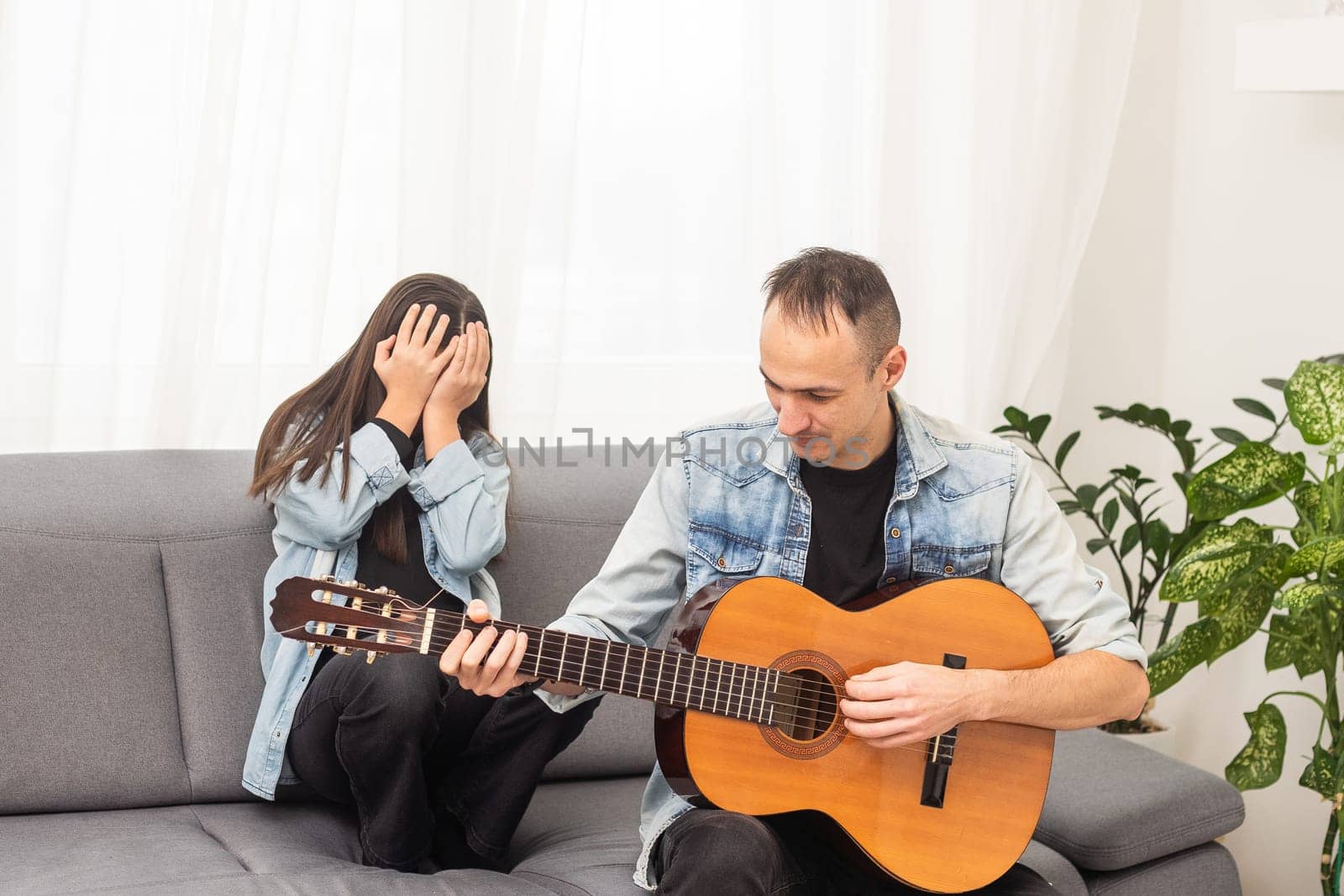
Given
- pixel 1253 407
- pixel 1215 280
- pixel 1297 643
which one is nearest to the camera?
pixel 1297 643

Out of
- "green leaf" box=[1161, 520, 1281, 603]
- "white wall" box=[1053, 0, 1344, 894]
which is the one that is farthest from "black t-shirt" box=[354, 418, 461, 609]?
"white wall" box=[1053, 0, 1344, 894]

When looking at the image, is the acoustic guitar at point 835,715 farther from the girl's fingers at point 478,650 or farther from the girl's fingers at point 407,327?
the girl's fingers at point 407,327

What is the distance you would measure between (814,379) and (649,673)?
41 centimetres

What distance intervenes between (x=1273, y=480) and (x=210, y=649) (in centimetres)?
168

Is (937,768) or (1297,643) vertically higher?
(1297,643)

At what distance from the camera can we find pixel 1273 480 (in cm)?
208

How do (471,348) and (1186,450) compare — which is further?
(1186,450)

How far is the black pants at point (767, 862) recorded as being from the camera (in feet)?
4.71

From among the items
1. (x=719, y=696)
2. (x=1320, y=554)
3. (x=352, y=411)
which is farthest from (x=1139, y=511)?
(x=352, y=411)

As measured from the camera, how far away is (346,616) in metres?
1.38

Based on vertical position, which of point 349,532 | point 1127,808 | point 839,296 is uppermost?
point 839,296

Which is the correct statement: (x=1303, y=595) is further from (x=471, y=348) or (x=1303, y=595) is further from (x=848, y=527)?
(x=471, y=348)

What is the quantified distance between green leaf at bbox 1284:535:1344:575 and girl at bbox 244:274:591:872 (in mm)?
1122

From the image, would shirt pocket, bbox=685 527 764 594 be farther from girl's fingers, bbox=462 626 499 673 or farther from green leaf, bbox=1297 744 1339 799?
green leaf, bbox=1297 744 1339 799
